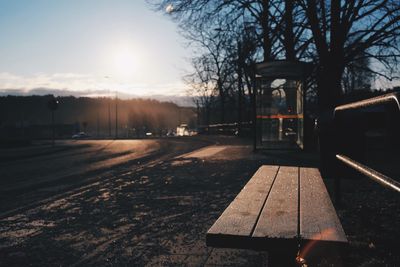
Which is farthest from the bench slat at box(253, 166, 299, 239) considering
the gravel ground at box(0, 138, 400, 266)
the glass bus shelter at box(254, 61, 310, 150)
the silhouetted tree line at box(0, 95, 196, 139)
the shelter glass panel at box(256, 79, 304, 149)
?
the silhouetted tree line at box(0, 95, 196, 139)

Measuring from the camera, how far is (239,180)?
8344 millimetres

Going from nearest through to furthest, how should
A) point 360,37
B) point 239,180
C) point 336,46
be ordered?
point 239,180
point 336,46
point 360,37

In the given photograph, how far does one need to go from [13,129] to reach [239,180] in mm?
84895

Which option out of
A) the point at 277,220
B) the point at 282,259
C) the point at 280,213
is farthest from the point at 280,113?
the point at 282,259

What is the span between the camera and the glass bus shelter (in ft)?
45.9

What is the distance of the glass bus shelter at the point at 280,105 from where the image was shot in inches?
551

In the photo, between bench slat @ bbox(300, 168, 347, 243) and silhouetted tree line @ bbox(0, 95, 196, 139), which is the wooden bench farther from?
silhouetted tree line @ bbox(0, 95, 196, 139)

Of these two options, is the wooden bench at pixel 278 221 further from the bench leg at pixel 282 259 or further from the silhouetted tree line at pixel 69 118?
the silhouetted tree line at pixel 69 118

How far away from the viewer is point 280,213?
267 centimetres

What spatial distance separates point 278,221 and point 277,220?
24mm

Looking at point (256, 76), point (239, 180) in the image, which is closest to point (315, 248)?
point (239, 180)

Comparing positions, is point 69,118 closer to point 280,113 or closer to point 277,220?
point 280,113

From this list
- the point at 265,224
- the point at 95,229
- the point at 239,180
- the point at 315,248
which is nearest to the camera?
the point at 315,248

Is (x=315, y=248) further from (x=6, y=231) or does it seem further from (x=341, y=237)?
(x=6, y=231)
